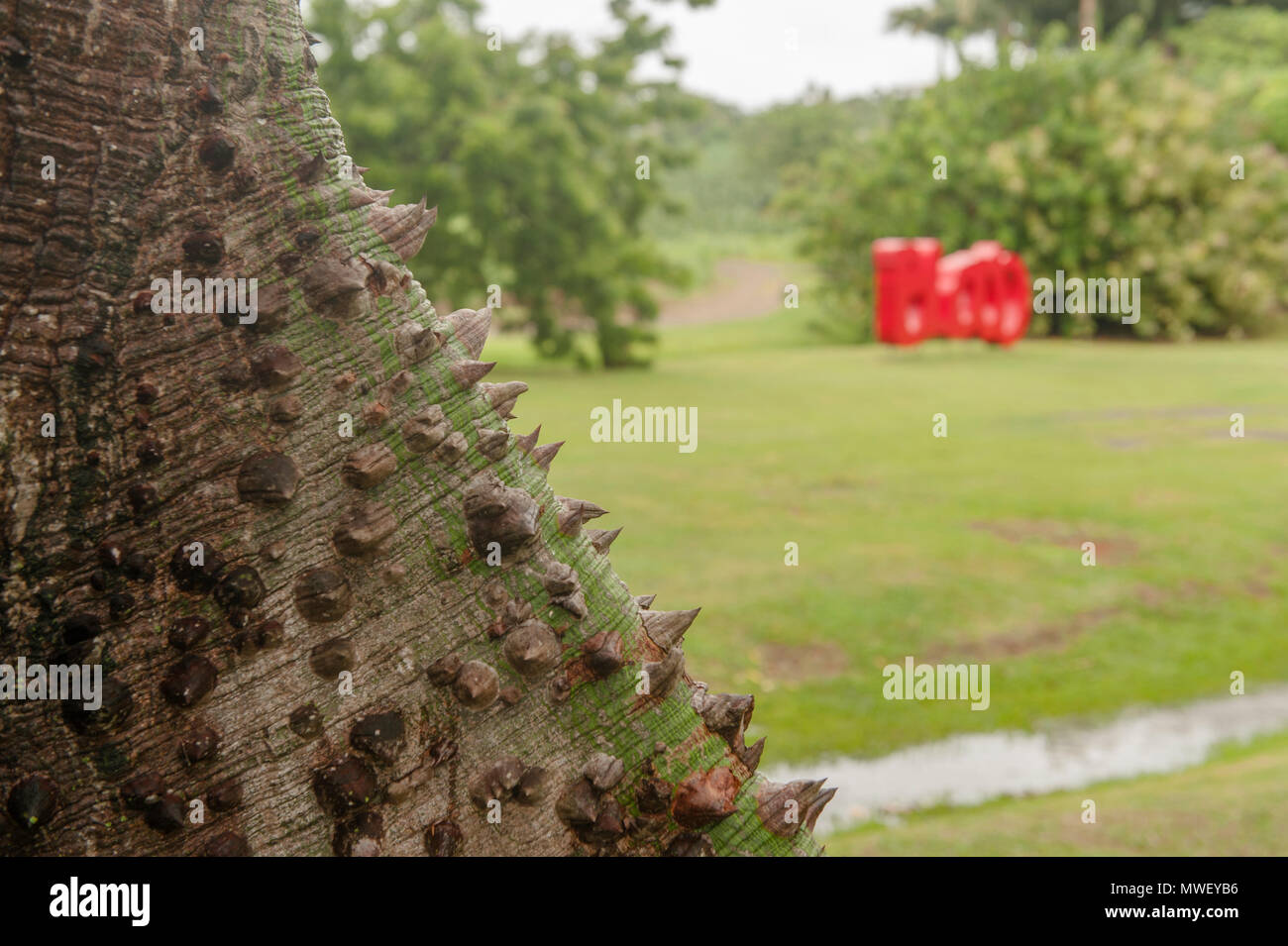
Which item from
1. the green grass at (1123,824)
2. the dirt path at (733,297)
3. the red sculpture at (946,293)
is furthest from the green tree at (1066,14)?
the green grass at (1123,824)

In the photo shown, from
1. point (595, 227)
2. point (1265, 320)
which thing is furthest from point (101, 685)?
point (1265, 320)

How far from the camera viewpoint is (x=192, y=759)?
A: 1.44 metres

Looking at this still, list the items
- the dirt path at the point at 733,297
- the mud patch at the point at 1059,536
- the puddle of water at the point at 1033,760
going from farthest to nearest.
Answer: the dirt path at the point at 733,297, the mud patch at the point at 1059,536, the puddle of water at the point at 1033,760

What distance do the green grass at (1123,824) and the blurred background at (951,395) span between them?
22mm

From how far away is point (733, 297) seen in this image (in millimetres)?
31406

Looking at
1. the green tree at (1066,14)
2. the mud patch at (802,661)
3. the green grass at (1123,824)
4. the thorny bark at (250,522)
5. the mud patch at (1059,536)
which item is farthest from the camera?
the green tree at (1066,14)

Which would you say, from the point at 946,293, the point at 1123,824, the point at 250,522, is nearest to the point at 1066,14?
the point at 946,293

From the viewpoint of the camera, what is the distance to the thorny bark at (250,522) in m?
1.41

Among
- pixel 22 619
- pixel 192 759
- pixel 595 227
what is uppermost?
pixel 595 227

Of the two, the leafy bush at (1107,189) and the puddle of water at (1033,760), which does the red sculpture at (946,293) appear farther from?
the puddle of water at (1033,760)

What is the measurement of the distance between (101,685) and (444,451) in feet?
1.63

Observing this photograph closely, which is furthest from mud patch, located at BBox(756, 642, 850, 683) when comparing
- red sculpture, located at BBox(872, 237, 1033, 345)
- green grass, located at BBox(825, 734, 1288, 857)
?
red sculpture, located at BBox(872, 237, 1033, 345)

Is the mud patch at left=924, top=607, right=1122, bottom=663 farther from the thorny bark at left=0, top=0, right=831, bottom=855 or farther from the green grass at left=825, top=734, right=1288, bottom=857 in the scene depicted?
the thorny bark at left=0, top=0, right=831, bottom=855
